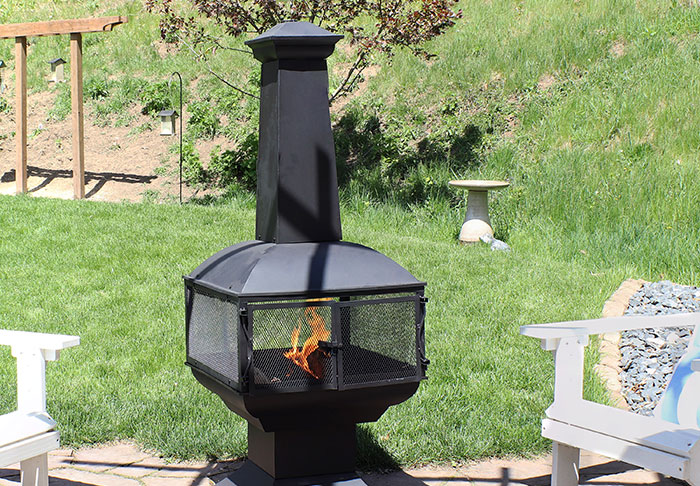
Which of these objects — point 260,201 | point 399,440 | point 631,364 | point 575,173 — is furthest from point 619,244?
point 260,201

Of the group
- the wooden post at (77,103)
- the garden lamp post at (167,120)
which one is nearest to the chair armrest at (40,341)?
the garden lamp post at (167,120)

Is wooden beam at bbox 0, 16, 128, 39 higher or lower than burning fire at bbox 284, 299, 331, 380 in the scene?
higher

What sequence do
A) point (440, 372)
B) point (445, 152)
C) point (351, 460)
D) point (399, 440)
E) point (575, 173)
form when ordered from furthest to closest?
point (445, 152) < point (575, 173) < point (440, 372) < point (399, 440) < point (351, 460)

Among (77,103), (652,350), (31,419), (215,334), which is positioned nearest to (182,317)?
(215,334)

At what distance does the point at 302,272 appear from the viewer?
2846 mm

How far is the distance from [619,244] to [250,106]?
6.57 meters

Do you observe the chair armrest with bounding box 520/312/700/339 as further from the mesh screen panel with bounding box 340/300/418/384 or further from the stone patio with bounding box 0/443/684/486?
the stone patio with bounding box 0/443/684/486

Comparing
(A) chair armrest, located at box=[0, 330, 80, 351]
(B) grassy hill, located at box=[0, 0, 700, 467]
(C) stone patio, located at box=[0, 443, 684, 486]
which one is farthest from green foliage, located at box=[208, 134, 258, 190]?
(A) chair armrest, located at box=[0, 330, 80, 351]

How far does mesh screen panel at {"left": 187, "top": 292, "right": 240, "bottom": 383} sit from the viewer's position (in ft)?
9.45

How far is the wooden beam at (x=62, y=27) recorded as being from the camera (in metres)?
10.3

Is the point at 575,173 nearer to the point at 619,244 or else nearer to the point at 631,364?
the point at 619,244

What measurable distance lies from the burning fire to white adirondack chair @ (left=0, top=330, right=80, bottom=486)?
0.78m

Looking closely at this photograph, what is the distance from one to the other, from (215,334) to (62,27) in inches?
349

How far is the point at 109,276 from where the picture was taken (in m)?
6.29
